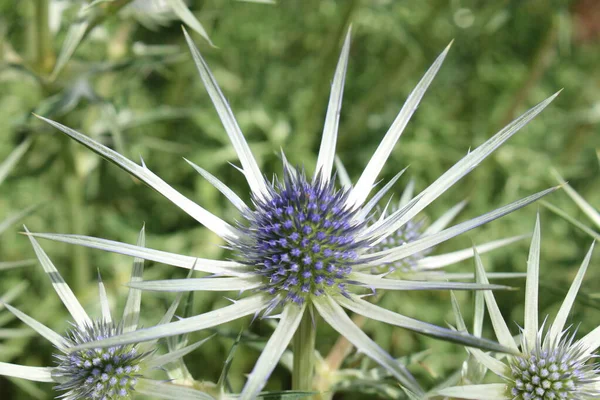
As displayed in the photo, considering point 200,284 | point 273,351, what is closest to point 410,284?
point 273,351

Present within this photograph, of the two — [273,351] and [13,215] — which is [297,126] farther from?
[273,351]

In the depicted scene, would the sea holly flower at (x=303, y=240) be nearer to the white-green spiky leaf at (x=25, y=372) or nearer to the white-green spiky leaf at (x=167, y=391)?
the white-green spiky leaf at (x=167, y=391)

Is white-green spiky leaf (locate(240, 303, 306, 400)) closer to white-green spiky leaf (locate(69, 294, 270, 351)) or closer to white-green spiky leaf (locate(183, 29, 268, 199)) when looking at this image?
white-green spiky leaf (locate(69, 294, 270, 351))

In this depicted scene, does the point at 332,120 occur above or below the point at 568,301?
above

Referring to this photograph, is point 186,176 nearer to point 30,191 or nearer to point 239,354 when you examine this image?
point 30,191

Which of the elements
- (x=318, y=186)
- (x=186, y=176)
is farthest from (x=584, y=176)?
(x=318, y=186)
